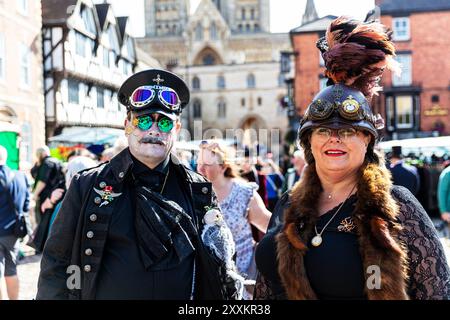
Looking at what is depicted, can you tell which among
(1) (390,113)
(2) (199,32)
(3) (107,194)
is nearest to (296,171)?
(3) (107,194)

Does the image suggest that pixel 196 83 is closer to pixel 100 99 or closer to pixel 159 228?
pixel 100 99

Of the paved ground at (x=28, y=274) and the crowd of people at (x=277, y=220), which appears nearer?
the crowd of people at (x=277, y=220)

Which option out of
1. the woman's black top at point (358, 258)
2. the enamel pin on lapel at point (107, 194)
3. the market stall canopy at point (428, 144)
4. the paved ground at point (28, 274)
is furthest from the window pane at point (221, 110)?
the woman's black top at point (358, 258)

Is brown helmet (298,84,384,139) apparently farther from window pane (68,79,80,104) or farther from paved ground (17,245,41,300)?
window pane (68,79,80,104)

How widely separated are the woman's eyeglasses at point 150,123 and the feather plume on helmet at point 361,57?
2.74ft

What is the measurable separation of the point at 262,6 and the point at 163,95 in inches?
3542

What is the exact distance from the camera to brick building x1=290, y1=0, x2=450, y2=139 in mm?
26312

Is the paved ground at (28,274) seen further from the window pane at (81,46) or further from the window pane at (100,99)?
the window pane at (81,46)

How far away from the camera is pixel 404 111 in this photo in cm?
3169

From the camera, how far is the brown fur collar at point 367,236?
2207mm

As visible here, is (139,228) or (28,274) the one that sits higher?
(139,228)

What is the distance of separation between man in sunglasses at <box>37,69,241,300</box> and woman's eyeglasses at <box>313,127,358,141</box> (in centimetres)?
78

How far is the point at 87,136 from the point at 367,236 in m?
12.1
